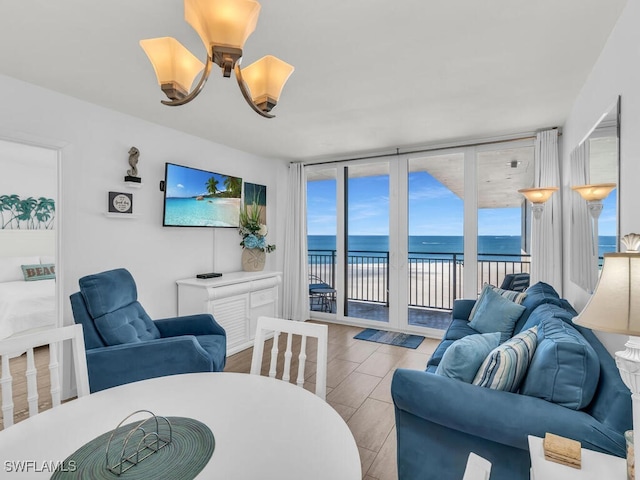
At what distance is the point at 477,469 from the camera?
0.56m

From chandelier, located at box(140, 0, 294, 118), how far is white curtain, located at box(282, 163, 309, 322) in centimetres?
355

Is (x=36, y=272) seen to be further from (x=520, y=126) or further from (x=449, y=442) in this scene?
(x=520, y=126)

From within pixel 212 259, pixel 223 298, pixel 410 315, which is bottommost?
pixel 410 315

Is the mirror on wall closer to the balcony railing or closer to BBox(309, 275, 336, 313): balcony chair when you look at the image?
the balcony railing

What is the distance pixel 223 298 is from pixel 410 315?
2.89m

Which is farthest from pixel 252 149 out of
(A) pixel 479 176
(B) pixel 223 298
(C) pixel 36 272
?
(C) pixel 36 272

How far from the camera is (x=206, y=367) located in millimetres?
2301

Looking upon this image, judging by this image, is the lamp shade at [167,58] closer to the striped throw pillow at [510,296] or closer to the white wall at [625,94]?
the white wall at [625,94]

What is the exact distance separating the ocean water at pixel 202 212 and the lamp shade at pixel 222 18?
2.68 meters

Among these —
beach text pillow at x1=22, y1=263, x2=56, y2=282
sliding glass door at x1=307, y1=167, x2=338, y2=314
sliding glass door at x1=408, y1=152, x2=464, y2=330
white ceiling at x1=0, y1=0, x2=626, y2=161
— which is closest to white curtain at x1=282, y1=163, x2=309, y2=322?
sliding glass door at x1=307, y1=167, x2=338, y2=314

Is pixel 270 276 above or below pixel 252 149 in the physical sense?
below

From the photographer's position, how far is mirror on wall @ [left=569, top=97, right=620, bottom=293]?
179 cm

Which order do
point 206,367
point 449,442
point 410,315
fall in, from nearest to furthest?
point 449,442, point 206,367, point 410,315

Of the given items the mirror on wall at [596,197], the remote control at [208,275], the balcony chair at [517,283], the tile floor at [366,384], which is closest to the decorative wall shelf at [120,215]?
the remote control at [208,275]
